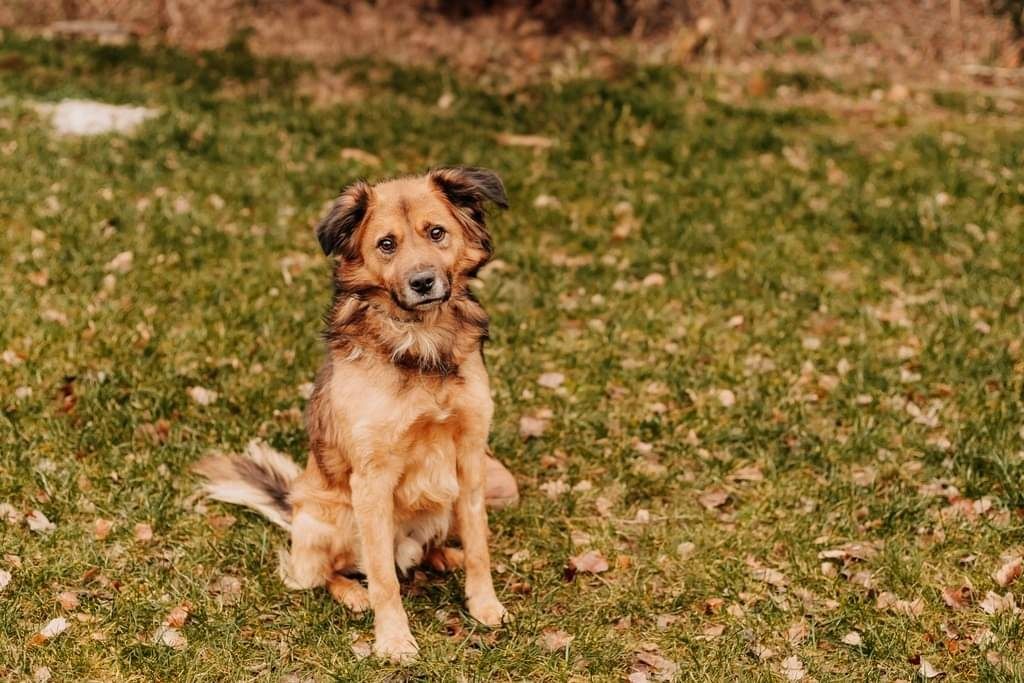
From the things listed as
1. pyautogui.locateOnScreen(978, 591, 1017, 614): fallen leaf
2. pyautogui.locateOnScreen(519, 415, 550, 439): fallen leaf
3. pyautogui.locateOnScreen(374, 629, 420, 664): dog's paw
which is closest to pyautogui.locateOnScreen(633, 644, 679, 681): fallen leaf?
pyautogui.locateOnScreen(374, 629, 420, 664): dog's paw

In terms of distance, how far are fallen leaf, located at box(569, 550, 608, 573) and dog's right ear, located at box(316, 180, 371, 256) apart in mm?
1794

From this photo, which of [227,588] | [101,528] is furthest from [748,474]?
[101,528]

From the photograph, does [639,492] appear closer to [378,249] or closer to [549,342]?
[549,342]

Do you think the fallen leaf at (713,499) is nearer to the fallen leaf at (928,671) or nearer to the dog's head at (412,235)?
the fallen leaf at (928,671)

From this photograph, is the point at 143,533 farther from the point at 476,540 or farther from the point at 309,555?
the point at 476,540

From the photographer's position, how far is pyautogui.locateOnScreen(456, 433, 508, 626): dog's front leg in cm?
420

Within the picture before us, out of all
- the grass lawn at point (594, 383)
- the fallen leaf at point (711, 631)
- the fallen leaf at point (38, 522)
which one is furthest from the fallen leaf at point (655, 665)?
the fallen leaf at point (38, 522)

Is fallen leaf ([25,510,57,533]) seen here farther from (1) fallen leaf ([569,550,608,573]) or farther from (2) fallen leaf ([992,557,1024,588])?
(2) fallen leaf ([992,557,1024,588])

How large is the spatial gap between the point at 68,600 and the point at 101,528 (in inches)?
19.1

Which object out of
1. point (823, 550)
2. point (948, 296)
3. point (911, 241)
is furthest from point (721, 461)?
point (911, 241)

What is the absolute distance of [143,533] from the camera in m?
4.74

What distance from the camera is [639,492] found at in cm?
527

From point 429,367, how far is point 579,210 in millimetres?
4753

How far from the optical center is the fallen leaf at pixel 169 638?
4086 mm
